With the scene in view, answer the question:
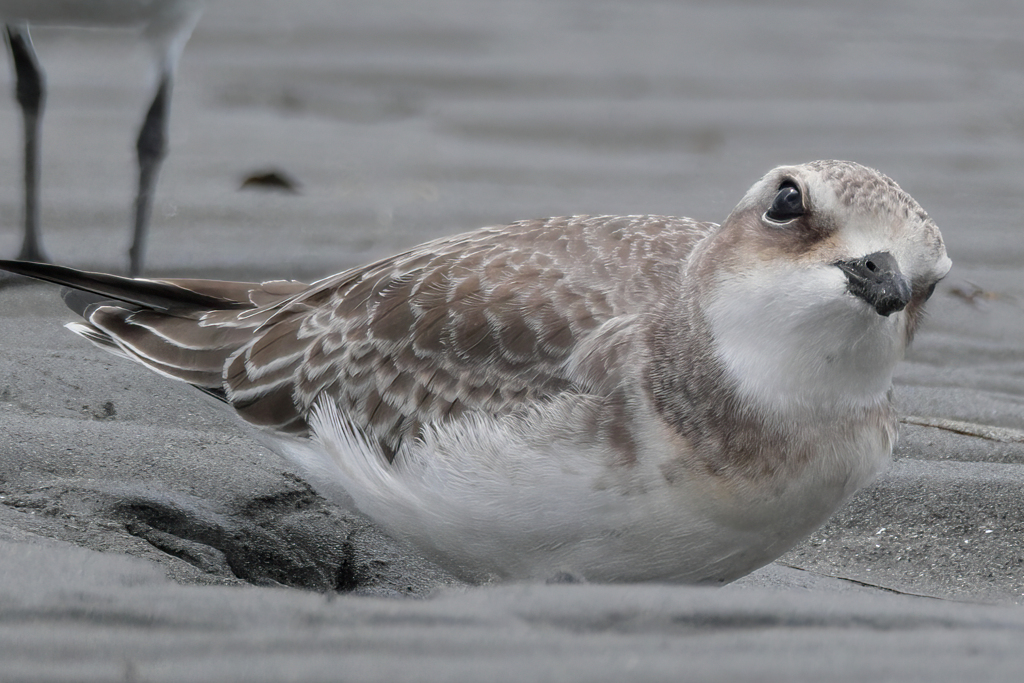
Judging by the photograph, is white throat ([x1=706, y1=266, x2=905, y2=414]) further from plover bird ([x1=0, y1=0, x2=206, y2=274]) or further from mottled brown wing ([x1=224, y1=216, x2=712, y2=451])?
plover bird ([x1=0, y1=0, x2=206, y2=274])

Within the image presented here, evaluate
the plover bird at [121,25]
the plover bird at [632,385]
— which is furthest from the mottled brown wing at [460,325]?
the plover bird at [121,25]

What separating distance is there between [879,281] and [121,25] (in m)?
5.18

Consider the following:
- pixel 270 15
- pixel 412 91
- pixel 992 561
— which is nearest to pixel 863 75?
pixel 412 91

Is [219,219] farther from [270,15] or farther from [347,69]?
[270,15]

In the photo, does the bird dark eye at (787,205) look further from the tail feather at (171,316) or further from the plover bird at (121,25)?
the plover bird at (121,25)

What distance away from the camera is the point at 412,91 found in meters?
8.47

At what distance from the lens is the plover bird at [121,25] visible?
6.33 m

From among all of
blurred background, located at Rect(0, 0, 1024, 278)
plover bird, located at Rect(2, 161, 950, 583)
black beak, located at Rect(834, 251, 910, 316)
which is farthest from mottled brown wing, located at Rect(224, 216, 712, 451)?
blurred background, located at Rect(0, 0, 1024, 278)

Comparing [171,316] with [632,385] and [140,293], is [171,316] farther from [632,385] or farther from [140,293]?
[632,385]

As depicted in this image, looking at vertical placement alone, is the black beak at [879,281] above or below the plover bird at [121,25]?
above

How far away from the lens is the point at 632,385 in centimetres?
307

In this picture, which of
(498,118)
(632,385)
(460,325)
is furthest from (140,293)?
(498,118)

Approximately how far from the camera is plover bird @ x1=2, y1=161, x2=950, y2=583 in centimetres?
285

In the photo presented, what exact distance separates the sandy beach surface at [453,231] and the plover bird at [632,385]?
27cm
